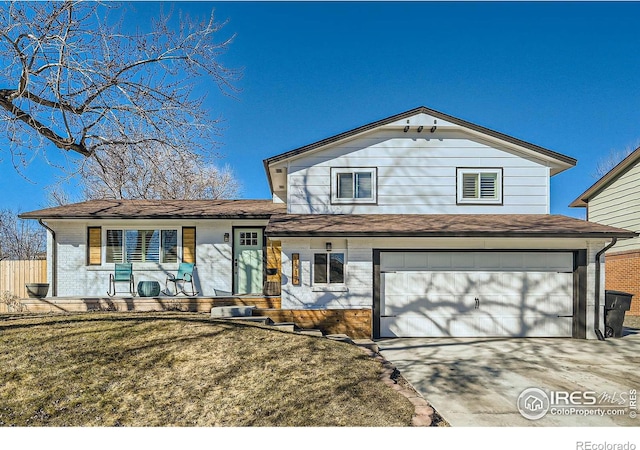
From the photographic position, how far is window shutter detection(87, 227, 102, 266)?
13.1 meters

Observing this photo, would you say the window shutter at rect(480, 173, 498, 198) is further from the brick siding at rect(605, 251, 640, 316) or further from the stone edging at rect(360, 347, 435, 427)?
the brick siding at rect(605, 251, 640, 316)

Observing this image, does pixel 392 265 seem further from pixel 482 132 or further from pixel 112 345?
pixel 112 345

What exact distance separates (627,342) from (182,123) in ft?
39.2

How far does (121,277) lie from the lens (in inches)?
505

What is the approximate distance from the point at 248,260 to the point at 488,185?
307 inches

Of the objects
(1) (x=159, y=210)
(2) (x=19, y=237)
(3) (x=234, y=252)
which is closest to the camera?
(3) (x=234, y=252)

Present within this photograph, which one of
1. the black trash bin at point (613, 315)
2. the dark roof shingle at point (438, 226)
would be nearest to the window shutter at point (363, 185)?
the dark roof shingle at point (438, 226)

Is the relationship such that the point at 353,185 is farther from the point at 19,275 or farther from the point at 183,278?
the point at 19,275

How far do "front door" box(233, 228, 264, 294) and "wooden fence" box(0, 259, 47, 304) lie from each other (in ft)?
21.1

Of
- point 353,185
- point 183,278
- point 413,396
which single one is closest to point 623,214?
point 353,185

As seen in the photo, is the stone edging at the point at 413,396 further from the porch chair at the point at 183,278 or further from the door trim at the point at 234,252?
the porch chair at the point at 183,278

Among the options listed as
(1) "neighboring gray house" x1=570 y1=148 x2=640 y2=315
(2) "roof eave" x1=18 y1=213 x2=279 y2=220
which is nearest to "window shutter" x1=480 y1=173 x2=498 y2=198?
(2) "roof eave" x1=18 y1=213 x2=279 y2=220

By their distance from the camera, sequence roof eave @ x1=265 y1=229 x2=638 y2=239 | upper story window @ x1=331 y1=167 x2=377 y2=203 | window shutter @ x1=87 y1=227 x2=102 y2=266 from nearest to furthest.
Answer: roof eave @ x1=265 y1=229 x2=638 y2=239
upper story window @ x1=331 y1=167 x2=377 y2=203
window shutter @ x1=87 y1=227 x2=102 y2=266

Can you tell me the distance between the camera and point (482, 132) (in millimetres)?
12047
